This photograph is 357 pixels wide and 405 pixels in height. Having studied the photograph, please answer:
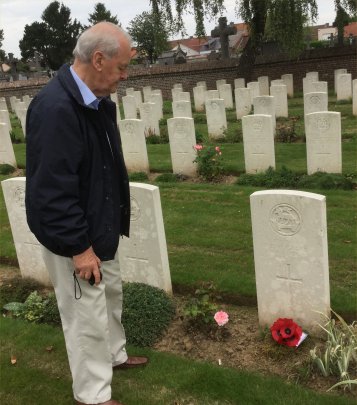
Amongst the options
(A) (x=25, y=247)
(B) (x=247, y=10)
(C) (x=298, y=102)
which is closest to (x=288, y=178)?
(A) (x=25, y=247)

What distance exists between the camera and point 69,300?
109 inches

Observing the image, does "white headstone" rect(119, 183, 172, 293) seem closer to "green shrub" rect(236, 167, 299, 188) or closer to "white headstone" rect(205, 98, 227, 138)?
"green shrub" rect(236, 167, 299, 188)

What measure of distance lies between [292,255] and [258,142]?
486 cm

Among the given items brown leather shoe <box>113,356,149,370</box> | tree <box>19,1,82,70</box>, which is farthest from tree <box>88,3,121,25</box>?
brown leather shoe <box>113,356,149,370</box>

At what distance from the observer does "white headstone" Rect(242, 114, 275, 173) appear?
8.09 meters

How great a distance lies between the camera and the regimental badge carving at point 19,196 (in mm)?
4723

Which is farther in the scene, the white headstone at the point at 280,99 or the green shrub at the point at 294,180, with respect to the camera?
the white headstone at the point at 280,99

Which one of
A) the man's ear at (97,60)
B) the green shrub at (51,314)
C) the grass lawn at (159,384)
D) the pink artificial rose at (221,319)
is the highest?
the man's ear at (97,60)

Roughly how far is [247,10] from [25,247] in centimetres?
1526

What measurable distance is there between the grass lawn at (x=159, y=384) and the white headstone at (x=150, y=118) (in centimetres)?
908

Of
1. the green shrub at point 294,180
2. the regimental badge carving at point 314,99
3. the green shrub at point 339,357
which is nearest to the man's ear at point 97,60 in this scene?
the green shrub at point 339,357

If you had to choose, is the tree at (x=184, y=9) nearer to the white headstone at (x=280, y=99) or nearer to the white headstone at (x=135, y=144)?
the white headstone at (x=280, y=99)

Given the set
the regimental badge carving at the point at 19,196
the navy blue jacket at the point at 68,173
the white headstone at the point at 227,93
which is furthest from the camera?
the white headstone at the point at 227,93

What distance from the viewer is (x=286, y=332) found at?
11.6 feet
